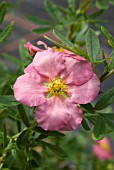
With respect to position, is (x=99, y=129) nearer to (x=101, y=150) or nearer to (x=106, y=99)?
(x=106, y=99)

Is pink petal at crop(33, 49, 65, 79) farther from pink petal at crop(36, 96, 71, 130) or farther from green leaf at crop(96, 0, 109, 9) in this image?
green leaf at crop(96, 0, 109, 9)

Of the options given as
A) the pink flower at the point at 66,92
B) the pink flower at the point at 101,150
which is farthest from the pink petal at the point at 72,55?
the pink flower at the point at 101,150

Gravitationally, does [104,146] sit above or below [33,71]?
below

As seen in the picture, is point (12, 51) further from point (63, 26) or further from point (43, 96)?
point (43, 96)

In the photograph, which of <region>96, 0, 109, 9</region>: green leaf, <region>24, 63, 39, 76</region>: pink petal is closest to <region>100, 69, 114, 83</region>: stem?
<region>24, 63, 39, 76</region>: pink petal

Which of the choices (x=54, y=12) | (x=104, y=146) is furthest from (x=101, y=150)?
(x=54, y=12)

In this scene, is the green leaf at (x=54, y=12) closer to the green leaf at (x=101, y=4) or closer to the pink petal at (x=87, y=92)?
the green leaf at (x=101, y=4)

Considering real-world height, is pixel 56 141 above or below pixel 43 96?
below

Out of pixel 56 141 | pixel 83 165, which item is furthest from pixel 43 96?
pixel 83 165
